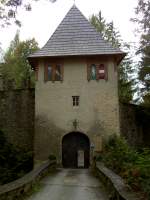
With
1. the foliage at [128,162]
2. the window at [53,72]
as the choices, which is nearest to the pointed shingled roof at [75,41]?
the window at [53,72]

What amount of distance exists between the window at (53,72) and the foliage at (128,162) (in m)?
4.74

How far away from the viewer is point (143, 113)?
26.1m

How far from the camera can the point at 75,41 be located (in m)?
21.8

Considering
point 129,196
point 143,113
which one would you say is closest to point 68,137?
point 143,113

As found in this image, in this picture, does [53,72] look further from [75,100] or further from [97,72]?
[97,72]

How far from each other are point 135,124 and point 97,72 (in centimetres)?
658

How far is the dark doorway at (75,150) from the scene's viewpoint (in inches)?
811

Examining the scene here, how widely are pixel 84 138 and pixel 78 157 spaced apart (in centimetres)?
113

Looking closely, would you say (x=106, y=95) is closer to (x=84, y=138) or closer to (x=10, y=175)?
(x=84, y=138)

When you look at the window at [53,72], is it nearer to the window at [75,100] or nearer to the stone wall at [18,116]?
the window at [75,100]

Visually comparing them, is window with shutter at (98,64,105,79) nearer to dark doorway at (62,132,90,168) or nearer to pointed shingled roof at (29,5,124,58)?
pointed shingled roof at (29,5,124,58)

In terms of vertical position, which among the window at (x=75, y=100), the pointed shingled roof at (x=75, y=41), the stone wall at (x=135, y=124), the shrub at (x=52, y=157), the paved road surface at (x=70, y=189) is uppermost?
the pointed shingled roof at (x=75, y=41)

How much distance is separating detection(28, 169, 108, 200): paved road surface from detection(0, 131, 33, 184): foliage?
598cm

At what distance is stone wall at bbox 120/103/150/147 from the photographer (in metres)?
24.4
